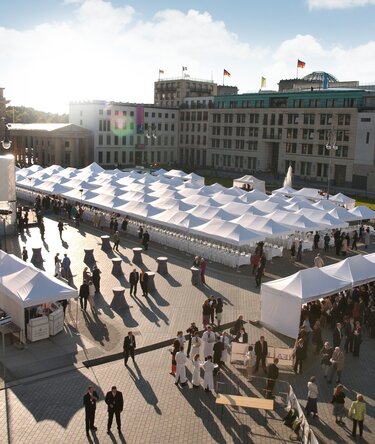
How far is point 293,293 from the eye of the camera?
1788cm

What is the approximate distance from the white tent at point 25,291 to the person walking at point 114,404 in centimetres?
579

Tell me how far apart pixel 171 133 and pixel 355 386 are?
8540 centimetres

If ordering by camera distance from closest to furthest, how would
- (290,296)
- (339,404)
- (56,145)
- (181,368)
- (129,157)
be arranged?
1. (339,404)
2. (181,368)
3. (290,296)
4. (56,145)
5. (129,157)

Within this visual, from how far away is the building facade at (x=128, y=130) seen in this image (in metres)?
85.6

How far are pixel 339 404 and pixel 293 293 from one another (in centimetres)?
540

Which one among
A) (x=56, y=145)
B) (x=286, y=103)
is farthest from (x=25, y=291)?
(x=286, y=103)

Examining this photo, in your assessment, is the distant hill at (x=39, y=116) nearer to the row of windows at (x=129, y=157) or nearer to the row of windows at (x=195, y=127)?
the row of windows at (x=129, y=157)

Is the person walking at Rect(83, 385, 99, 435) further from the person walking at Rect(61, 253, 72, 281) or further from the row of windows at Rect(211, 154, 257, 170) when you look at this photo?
the row of windows at Rect(211, 154, 257, 170)

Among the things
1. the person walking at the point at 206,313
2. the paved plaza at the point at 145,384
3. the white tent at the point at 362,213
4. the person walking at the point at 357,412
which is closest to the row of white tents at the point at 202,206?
the white tent at the point at 362,213

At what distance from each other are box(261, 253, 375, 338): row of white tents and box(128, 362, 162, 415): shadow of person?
18.7 feet

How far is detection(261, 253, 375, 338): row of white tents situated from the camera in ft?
58.6

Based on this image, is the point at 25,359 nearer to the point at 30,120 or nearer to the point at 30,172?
the point at 30,172

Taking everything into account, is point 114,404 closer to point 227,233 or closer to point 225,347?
point 225,347

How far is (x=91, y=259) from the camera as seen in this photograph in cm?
2692
